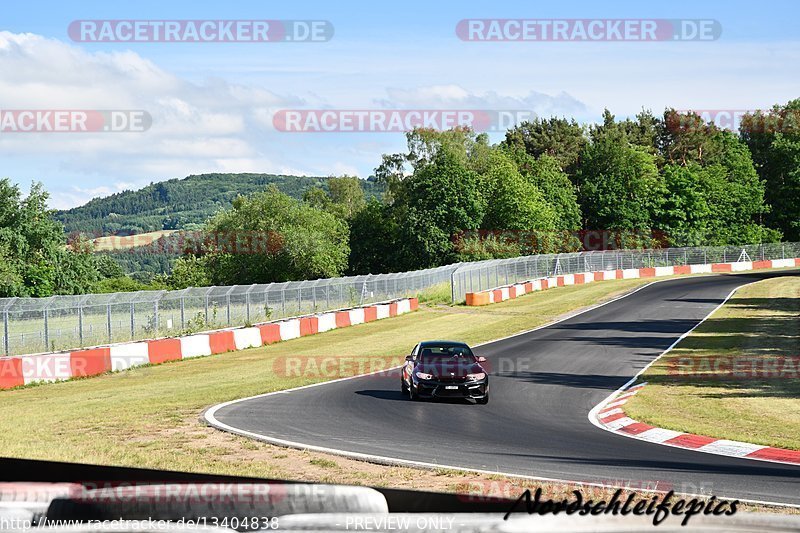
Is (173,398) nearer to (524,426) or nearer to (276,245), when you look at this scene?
(524,426)

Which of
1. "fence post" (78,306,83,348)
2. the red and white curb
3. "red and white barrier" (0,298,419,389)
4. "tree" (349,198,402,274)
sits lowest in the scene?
the red and white curb

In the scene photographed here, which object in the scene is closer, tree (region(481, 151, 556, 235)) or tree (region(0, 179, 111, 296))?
tree (region(0, 179, 111, 296))

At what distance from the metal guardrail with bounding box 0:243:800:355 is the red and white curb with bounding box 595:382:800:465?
16.0m

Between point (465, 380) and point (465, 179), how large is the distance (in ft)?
256

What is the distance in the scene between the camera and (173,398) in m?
20.4

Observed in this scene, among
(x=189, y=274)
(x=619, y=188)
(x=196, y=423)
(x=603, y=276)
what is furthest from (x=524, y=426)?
(x=619, y=188)

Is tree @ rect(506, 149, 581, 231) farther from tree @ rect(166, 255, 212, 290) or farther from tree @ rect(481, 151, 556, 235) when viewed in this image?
tree @ rect(166, 255, 212, 290)

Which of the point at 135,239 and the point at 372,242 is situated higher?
the point at 135,239

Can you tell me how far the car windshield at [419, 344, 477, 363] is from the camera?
2069 centimetres

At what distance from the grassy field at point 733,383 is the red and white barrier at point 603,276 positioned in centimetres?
1731

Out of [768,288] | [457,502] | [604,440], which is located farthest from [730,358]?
[768,288]

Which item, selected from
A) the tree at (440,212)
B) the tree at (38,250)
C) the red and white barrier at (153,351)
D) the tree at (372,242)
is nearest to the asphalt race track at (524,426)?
the red and white barrier at (153,351)

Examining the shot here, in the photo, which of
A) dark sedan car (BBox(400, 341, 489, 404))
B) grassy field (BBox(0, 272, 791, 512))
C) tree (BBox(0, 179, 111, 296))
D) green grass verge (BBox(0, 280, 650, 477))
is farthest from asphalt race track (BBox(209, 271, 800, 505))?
tree (BBox(0, 179, 111, 296))

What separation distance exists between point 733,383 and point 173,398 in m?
12.8
